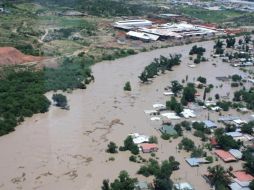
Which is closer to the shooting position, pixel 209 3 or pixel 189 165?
pixel 189 165

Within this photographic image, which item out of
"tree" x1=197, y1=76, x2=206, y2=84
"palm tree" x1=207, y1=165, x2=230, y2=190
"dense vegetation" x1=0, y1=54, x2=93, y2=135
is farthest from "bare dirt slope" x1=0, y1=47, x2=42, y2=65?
"palm tree" x1=207, y1=165, x2=230, y2=190

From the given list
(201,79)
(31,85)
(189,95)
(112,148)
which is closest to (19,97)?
(31,85)

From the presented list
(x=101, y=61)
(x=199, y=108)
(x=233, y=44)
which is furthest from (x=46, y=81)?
(x=233, y=44)

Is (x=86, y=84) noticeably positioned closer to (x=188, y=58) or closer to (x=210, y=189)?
(x=188, y=58)

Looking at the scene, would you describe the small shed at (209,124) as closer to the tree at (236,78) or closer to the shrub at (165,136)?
the shrub at (165,136)

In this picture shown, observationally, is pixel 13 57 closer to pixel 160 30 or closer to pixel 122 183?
pixel 160 30

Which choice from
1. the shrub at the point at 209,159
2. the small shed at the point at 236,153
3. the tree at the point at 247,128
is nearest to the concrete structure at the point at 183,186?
the shrub at the point at 209,159
